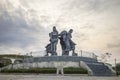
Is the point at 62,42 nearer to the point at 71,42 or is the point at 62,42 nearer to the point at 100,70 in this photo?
the point at 71,42

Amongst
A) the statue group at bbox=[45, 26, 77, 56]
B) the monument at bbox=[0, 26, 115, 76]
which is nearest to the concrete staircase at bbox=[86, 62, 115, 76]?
the monument at bbox=[0, 26, 115, 76]

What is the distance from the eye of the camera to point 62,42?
119ft

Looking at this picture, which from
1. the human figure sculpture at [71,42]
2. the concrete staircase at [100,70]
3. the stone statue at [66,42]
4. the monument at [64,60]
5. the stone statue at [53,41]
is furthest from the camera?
the human figure sculpture at [71,42]

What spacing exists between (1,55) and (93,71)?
2989 cm

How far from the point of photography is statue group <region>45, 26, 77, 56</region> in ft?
116

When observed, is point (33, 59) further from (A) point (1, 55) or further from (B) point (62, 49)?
(A) point (1, 55)

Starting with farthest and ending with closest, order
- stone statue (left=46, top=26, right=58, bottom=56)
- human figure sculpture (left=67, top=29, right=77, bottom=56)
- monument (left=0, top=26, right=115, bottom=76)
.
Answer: human figure sculpture (left=67, top=29, right=77, bottom=56), stone statue (left=46, top=26, right=58, bottom=56), monument (left=0, top=26, right=115, bottom=76)

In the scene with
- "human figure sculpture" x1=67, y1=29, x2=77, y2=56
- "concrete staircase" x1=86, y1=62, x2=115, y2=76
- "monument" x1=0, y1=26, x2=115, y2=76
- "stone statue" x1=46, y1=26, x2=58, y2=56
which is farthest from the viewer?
"human figure sculpture" x1=67, y1=29, x2=77, y2=56

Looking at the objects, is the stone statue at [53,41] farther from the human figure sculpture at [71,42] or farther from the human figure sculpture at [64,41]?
the human figure sculpture at [71,42]

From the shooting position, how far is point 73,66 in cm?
3148

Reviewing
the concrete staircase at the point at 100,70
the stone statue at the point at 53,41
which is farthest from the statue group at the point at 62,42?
the concrete staircase at the point at 100,70

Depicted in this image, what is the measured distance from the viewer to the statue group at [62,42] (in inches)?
1391

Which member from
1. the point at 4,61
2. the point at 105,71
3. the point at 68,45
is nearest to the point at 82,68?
the point at 105,71

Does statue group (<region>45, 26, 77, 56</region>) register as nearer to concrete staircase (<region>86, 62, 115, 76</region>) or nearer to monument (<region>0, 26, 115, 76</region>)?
monument (<region>0, 26, 115, 76</region>)
